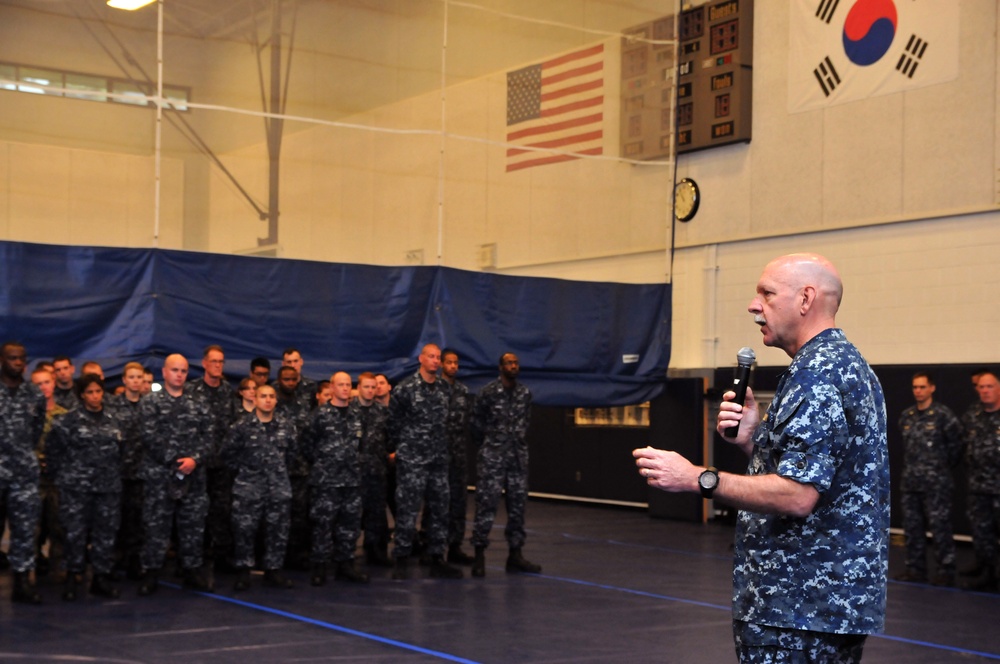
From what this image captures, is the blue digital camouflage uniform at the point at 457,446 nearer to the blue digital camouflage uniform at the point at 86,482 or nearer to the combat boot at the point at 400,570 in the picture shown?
the combat boot at the point at 400,570

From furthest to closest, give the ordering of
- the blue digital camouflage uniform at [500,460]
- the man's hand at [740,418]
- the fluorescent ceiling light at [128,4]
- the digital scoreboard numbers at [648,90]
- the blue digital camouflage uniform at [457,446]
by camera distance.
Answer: the digital scoreboard numbers at [648,90] < the blue digital camouflage uniform at [457,446] < the fluorescent ceiling light at [128,4] < the blue digital camouflage uniform at [500,460] < the man's hand at [740,418]

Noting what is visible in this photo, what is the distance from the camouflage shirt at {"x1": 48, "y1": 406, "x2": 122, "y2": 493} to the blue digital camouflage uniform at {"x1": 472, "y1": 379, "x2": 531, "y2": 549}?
9.06 feet

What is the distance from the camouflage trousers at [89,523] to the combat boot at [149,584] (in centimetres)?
26

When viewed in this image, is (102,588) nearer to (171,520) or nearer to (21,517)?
(171,520)

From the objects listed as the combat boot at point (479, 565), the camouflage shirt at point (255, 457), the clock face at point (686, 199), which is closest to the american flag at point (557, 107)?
the clock face at point (686, 199)

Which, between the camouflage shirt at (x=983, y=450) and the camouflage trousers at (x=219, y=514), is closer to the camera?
the camouflage shirt at (x=983, y=450)

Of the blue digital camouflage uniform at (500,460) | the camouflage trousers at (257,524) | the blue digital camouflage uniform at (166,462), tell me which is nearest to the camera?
the blue digital camouflage uniform at (166,462)

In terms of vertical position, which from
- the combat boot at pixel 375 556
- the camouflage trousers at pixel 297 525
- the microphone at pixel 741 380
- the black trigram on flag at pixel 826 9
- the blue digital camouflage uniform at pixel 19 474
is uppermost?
the black trigram on flag at pixel 826 9

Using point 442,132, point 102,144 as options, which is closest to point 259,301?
point 102,144

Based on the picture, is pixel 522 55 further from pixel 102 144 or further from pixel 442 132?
pixel 102 144

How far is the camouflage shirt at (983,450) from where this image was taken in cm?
845

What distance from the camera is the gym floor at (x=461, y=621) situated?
6.05m

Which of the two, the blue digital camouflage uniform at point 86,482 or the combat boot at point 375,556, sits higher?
the blue digital camouflage uniform at point 86,482

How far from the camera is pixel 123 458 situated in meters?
8.49
